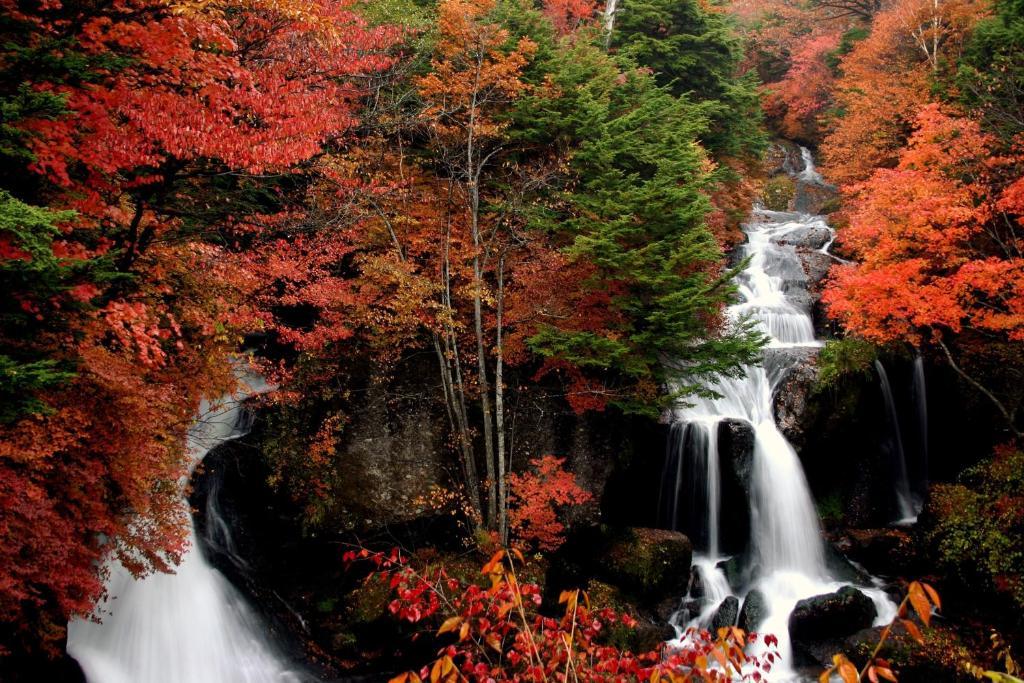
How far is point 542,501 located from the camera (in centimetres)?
1106

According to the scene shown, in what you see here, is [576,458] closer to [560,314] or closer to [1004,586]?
[560,314]

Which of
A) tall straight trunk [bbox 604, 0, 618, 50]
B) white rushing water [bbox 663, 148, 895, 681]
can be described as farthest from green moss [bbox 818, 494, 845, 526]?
tall straight trunk [bbox 604, 0, 618, 50]

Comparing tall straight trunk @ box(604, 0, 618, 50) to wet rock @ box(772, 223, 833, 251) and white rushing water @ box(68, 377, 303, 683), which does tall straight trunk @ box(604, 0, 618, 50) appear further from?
white rushing water @ box(68, 377, 303, 683)

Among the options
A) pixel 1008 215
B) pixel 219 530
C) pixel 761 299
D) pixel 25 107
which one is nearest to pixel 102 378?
pixel 25 107

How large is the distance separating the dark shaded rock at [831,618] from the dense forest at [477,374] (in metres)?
0.07

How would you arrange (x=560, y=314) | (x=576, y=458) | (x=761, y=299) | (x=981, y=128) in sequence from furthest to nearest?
(x=761, y=299) < (x=981, y=128) < (x=576, y=458) < (x=560, y=314)

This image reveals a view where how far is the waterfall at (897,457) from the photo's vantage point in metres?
13.9

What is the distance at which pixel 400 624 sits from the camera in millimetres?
9898

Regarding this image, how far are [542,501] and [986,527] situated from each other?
28.4 feet

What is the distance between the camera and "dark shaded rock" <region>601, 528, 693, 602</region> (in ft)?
36.2

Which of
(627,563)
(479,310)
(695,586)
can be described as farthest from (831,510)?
(479,310)

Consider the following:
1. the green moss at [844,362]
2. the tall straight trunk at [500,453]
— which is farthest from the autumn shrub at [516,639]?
the green moss at [844,362]

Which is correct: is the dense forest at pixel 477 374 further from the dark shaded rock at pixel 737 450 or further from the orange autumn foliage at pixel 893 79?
the orange autumn foliage at pixel 893 79

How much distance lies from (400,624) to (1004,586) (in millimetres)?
10962
